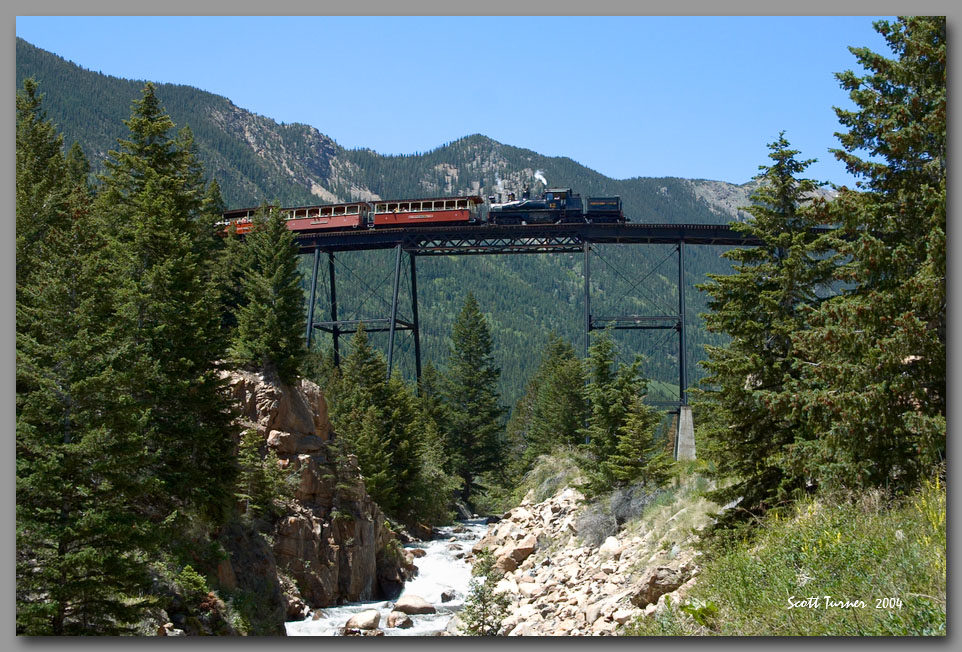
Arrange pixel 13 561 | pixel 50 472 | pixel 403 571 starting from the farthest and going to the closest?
pixel 403 571 < pixel 50 472 < pixel 13 561

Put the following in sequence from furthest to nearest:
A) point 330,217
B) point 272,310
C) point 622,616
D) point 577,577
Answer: point 330,217
point 272,310
point 577,577
point 622,616

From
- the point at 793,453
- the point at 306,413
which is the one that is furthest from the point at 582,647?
the point at 306,413

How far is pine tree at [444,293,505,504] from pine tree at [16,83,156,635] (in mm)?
38571

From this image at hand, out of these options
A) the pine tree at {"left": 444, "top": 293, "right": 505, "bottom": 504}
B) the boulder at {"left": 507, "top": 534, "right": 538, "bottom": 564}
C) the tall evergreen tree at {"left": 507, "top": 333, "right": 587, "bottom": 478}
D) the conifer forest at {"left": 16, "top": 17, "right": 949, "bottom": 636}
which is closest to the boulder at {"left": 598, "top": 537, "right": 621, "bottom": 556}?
the conifer forest at {"left": 16, "top": 17, "right": 949, "bottom": 636}

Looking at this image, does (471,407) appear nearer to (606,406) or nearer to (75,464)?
(606,406)

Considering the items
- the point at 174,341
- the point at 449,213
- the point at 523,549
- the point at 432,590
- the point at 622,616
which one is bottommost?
the point at 432,590

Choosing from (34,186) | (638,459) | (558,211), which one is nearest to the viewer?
(34,186)

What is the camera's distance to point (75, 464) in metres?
10.4

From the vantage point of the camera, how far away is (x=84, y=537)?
10.3 m

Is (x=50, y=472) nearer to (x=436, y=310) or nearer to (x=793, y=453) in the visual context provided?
(x=793, y=453)

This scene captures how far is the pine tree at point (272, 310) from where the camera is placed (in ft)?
84.8

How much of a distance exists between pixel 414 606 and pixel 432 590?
15.2 feet

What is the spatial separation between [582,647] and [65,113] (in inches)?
6784

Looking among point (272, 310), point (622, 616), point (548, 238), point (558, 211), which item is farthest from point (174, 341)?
point (558, 211)
